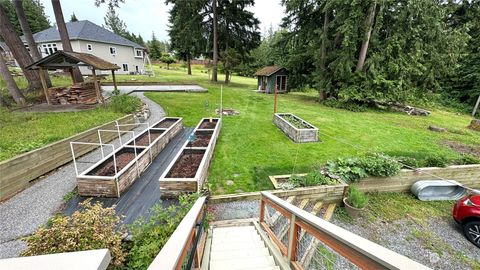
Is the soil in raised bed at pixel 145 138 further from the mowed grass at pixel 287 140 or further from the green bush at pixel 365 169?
the green bush at pixel 365 169

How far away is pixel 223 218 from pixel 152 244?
5.66 ft

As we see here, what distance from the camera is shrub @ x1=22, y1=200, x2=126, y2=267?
250 cm

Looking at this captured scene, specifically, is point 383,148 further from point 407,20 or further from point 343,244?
point 407,20

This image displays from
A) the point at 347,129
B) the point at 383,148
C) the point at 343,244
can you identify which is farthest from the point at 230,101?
the point at 343,244

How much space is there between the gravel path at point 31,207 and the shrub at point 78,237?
4.59ft

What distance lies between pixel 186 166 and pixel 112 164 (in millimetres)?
1926

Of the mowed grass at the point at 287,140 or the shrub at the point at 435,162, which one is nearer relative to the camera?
the mowed grass at the point at 287,140

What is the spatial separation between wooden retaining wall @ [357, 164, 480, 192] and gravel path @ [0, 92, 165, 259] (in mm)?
7436

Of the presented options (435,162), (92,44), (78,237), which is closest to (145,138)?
(78,237)

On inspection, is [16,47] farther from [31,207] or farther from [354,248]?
[354,248]

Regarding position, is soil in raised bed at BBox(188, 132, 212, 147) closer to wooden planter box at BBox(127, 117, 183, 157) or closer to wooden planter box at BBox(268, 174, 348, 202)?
wooden planter box at BBox(127, 117, 183, 157)

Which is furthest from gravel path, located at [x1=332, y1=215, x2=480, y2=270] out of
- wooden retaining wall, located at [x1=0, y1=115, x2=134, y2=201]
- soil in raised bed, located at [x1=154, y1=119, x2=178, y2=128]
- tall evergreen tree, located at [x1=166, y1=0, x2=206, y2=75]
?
tall evergreen tree, located at [x1=166, y1=0, x2=206, y2=75]

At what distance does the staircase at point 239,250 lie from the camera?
2660mm

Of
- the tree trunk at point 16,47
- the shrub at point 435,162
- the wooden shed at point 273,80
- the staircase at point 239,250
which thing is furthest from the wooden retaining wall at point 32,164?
the wooden shed at point 273,80
